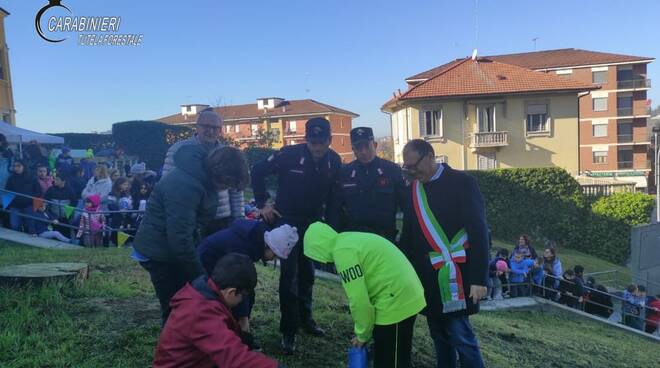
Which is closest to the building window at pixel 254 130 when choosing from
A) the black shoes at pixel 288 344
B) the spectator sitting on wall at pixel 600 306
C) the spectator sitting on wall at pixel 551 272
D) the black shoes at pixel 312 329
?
the spectator sitting on wall at pixel 551 272

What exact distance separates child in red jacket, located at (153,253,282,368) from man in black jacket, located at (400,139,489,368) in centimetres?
158

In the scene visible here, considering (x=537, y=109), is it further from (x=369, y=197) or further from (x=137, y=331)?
(x=137, y=331)

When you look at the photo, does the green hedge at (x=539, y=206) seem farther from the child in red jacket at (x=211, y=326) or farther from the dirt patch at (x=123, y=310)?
the child in red jacket at (x=211, y=326)

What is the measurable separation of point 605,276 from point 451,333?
18.0m

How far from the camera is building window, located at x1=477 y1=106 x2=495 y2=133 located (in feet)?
110

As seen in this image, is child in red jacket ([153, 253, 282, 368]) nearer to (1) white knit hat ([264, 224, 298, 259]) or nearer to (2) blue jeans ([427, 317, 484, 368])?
(1) white knit hat ([264, 224, 298, 259])

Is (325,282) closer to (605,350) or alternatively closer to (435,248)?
(605,350)

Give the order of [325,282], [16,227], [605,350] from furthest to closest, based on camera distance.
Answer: [16,227] < [325,282] < [605,350]

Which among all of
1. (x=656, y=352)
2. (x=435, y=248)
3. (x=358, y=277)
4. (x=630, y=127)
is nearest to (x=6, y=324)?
(x=358, y=277)

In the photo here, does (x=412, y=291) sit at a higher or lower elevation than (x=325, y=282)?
higher

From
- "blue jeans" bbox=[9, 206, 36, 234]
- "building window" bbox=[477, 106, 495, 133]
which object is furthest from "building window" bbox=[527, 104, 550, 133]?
"blue jeans" bbox=[9, 206, 36, 234]

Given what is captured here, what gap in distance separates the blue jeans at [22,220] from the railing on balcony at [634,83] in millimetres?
55886

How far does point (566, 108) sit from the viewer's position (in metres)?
33.2

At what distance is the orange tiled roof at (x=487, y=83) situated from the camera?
32.7 m
